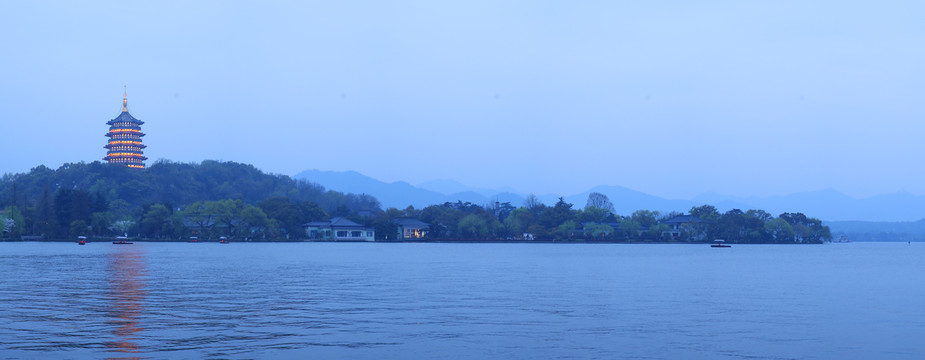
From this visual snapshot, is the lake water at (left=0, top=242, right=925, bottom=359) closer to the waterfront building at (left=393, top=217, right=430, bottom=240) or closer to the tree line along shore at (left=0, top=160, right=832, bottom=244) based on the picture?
the tree line along shore at (left=0, top=160, right=832, bottom=244)

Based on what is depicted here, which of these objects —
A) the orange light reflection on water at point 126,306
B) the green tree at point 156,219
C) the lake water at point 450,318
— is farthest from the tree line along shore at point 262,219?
the lake water at point 450,318

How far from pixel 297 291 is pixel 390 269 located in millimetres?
17653

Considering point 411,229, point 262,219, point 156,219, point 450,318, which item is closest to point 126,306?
point 450,318

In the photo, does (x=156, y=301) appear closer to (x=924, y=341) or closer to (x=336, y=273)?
(x=336, y=273)

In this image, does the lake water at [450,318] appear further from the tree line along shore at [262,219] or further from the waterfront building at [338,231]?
the waterfront building at [338,231]

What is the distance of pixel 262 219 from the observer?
423 feet

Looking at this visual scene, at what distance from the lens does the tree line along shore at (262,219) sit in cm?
12912

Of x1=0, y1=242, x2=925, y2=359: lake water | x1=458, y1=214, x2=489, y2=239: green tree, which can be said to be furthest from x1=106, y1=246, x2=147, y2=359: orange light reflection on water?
x1=458, y1=214, x2=489, y2=239: green tree

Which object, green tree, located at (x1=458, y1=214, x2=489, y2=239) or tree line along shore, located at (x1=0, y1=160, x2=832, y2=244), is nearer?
tree line along shore, located at (x1=0, y1=160, x2=832, y2=244)

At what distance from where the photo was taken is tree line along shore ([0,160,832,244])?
129125mm

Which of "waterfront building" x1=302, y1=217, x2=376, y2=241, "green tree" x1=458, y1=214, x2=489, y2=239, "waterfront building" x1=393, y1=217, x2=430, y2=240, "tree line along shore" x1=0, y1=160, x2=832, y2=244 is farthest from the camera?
"waterfront building" x1=393, y1=217, x2=430, y2=240

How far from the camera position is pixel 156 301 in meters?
27.3

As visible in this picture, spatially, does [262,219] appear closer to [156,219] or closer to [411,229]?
[156,219]

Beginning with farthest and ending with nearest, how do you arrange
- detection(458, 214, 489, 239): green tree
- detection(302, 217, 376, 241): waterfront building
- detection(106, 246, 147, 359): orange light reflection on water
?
detection(458, 214, 489, 239): green tree
detection(302, 217, 376, 241): waterfront building
detection(106, 246, 147, 359): orange light reflection on water
